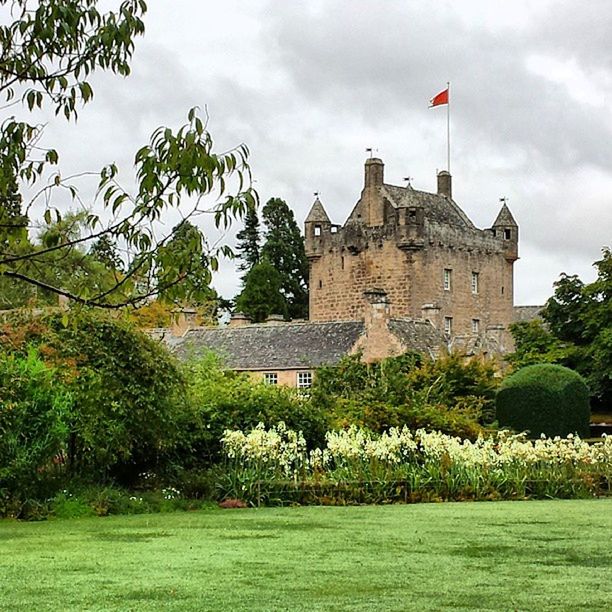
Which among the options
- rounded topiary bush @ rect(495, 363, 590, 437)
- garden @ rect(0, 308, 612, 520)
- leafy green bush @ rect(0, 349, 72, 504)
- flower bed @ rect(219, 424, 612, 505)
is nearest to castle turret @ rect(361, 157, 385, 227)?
rounded topiary bush @ rect(495, 363, 590, 437)

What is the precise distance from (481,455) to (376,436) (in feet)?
9.11

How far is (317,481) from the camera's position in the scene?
20875mm

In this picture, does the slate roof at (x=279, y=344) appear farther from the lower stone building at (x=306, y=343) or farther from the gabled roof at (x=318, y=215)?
the gabled roof at (x=318, y=215)

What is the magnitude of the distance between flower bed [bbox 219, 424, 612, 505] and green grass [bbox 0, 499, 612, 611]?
8.58 ft

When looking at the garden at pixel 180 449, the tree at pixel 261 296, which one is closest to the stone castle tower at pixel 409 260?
the tree at pixel 261 296

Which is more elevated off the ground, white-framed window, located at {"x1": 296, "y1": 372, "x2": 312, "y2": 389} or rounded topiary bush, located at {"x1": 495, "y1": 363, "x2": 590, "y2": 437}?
white-framed window, located at {"x1": 296, "y1": 372, "x2": 312, "y2": 389}

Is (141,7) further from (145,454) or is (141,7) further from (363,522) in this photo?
(145,454)

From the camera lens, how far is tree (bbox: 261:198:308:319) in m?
83.6

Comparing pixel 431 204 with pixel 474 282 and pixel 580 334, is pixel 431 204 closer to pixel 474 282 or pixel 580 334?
pixel 474 282

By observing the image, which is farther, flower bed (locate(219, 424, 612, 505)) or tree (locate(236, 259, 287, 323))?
tree (locate(236, 259, 287, 323))

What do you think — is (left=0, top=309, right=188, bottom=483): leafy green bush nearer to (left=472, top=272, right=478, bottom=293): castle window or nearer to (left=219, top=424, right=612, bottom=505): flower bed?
(left=219, top=424, right=612, bottom=505): flower bed

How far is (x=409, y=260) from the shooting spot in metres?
63.9

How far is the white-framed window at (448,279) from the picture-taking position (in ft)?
215

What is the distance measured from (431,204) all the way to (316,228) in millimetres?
6398
